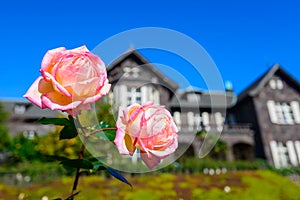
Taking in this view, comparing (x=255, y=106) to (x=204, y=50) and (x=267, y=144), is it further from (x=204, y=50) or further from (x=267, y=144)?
(x=204, y=50)

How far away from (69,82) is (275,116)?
2492 cm

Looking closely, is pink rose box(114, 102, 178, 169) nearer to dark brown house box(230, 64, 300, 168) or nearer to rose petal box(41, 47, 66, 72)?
rose petal box(41, 47, 66, 72)

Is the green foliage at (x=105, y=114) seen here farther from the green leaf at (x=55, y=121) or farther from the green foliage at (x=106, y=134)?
the green leaf at (x=55, y=121)

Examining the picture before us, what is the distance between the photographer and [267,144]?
2184cm

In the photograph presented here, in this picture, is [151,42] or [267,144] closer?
[151,42]

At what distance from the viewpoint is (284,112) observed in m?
23.7

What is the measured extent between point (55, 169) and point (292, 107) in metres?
20.4

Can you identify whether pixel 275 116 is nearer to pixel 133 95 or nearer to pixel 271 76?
pixel 271 76

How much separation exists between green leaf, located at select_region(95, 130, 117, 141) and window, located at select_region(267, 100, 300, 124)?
24274 mm

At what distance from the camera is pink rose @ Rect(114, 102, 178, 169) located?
0.74m

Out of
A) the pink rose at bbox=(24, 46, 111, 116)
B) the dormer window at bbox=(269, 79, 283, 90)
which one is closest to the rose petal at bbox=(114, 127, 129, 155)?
the pink rose at bbox=(24, 46, 111, 116)

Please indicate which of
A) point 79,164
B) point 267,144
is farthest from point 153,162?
point 267,144

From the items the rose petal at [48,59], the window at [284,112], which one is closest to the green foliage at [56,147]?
the rose petal at [48,59]

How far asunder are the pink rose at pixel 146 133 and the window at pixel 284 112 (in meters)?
24.3
